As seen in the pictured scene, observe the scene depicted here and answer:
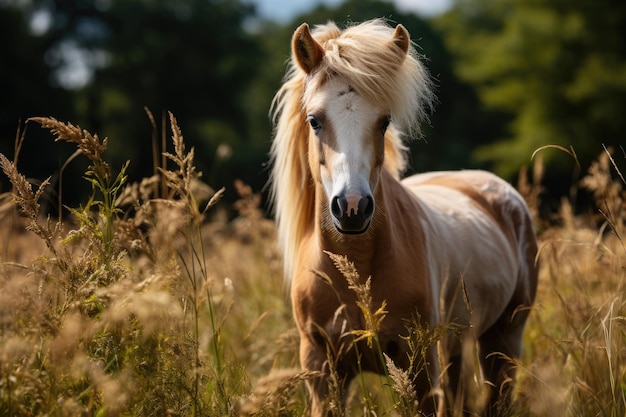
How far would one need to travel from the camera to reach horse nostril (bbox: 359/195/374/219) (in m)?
2.53

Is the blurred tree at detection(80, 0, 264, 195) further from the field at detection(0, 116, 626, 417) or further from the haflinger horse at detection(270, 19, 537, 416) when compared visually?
the field at detection(0, 116, 626, 417)

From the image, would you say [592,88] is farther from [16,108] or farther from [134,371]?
[134,371]

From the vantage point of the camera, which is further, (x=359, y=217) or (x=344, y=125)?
(x=344, y=125)

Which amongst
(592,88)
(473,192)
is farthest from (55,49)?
(473,192)

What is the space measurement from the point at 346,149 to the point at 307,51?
65 cm

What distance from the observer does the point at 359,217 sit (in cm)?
254

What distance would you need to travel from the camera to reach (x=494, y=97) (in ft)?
85.6

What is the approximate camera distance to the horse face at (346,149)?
2561 millimetres

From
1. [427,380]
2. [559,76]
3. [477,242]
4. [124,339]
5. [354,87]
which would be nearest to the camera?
[124,339]

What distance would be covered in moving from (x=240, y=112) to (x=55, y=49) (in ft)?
28.1

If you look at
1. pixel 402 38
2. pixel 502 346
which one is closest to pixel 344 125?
pixel 402 38

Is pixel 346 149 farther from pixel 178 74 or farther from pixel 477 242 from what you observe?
pixel 178 74

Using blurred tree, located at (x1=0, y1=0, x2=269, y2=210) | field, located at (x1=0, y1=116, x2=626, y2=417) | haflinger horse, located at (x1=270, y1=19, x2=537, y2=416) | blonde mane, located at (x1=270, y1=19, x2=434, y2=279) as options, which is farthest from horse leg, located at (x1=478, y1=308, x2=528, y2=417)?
blurred tree, located at (x1=0, y1=0, x2=269, y2=210)

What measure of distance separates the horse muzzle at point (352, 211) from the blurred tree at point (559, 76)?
20.4m
